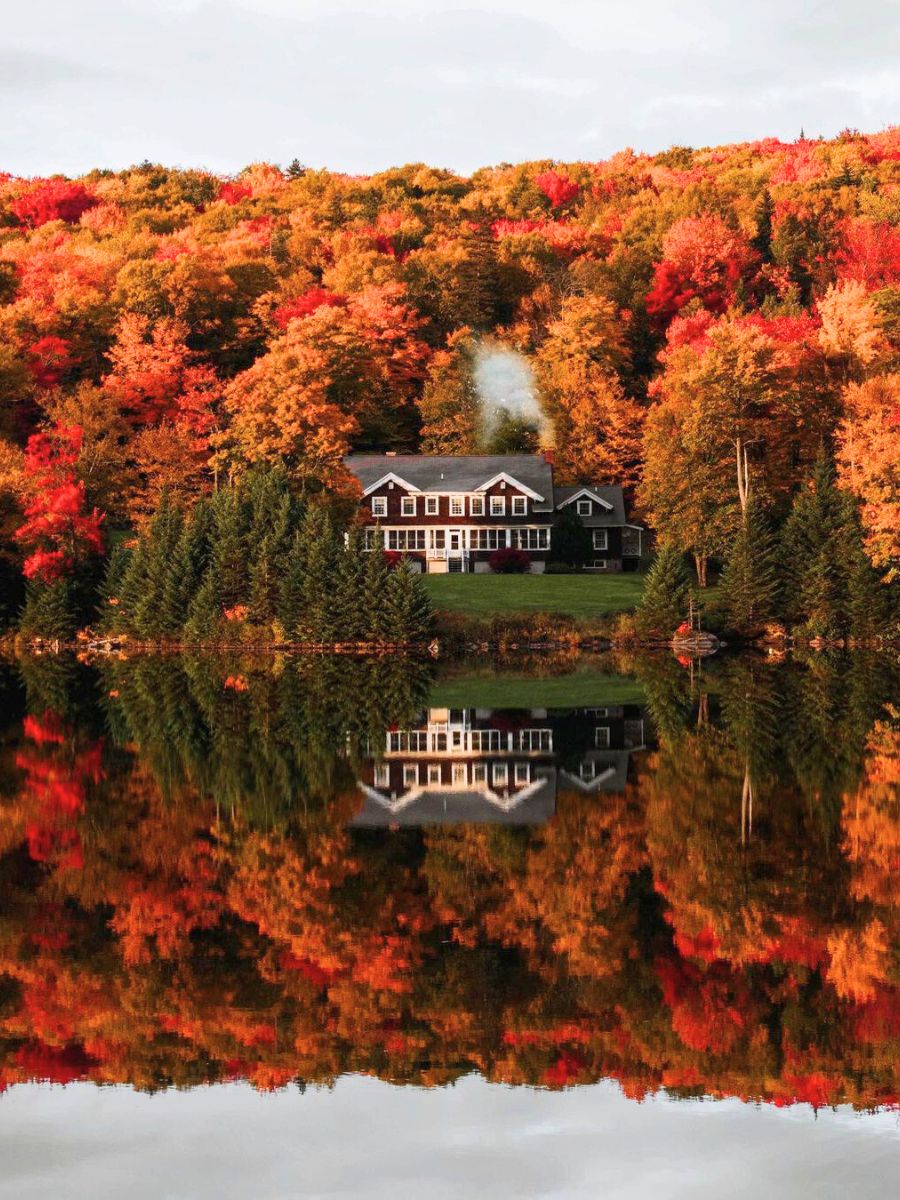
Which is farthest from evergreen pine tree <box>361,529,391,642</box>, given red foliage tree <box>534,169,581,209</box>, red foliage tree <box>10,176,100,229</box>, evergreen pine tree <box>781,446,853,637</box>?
red foliage tree <box>534,169,581,209</box>

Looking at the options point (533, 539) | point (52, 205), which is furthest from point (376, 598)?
point (52, 205)

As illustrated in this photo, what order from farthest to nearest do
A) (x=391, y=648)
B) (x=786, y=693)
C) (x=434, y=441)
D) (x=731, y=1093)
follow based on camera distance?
(x=434, y=441)
(x=391, y=648)
(x=786, y=693)
(x=731, y=1093)

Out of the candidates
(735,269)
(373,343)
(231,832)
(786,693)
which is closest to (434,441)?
(373,343)

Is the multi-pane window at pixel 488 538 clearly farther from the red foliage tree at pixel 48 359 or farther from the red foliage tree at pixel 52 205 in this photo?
the red foliage tree at pixel 52 205

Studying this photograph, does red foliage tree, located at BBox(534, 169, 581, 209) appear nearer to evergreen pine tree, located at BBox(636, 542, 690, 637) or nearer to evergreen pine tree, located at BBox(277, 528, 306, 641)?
evergreen pine tree, located at BBox(636, 542, 690, 637)

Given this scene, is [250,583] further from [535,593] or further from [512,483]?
[512,483]

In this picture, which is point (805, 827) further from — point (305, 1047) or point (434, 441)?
point (434, 441)
